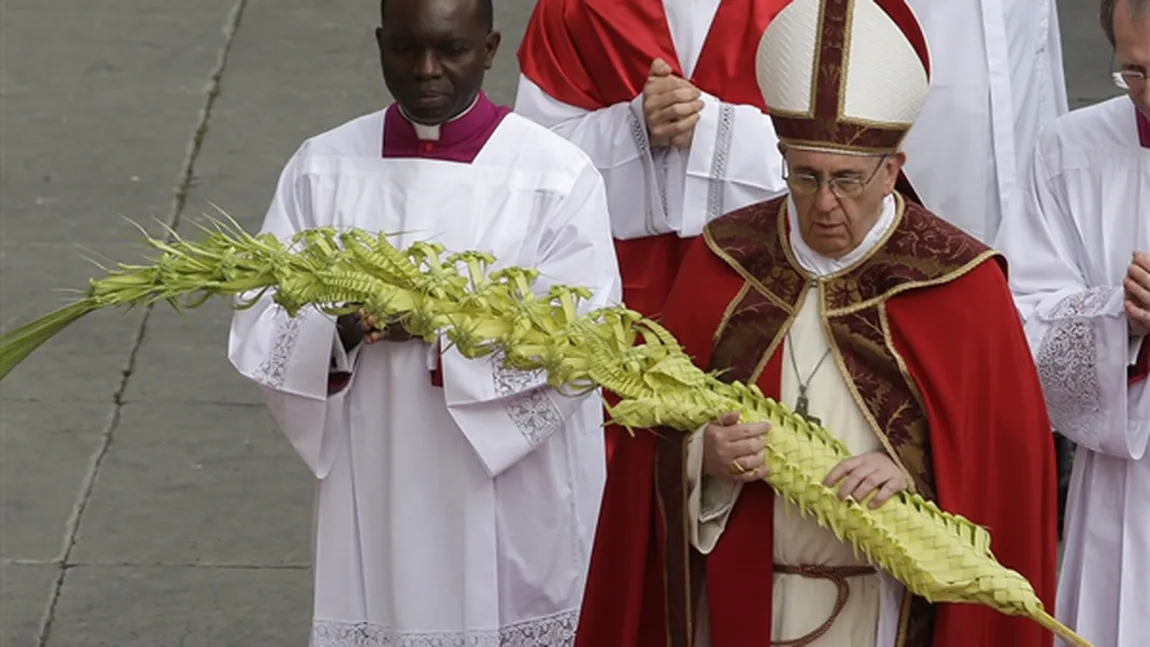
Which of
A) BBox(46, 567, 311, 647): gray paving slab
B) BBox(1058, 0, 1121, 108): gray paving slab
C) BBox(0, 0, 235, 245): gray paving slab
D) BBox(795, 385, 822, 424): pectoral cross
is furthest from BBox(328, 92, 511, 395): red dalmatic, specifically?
BBox(1058, 0, 1121, 108): gray paving slab

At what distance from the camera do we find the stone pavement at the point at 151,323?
7.08 meters

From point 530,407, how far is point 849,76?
132 centimetres

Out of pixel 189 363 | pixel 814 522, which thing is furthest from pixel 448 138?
pixel 189 363

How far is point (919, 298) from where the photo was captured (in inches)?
176

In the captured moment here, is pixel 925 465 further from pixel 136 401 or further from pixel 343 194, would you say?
pixel 136 401

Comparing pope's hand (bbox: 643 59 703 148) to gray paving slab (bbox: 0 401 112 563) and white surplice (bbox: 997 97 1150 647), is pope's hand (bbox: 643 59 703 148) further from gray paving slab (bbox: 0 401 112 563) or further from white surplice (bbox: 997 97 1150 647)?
gray paving slab (bbox: 0 401 112 563)

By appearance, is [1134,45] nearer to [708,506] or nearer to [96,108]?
[708,506]

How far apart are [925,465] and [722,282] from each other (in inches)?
20.0

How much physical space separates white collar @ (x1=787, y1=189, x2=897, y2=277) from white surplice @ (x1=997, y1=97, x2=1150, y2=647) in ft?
2.43

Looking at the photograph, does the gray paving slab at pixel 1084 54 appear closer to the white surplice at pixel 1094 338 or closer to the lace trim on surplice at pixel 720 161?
the lace trim on surplice at pixel 720 161

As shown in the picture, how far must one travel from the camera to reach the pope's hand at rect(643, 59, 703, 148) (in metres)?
5.99

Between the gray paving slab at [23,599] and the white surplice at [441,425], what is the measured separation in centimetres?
158

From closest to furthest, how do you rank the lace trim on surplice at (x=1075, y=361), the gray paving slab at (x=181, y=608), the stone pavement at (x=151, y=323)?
the lace trim on surplice at (x=1075, y=361)
the gray paving slab at (x=181, y=608)
the stone pavement at (x=151, y=323)

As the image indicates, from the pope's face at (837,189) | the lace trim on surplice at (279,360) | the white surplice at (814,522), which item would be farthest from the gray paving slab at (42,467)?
the pope's face at (837,189)
